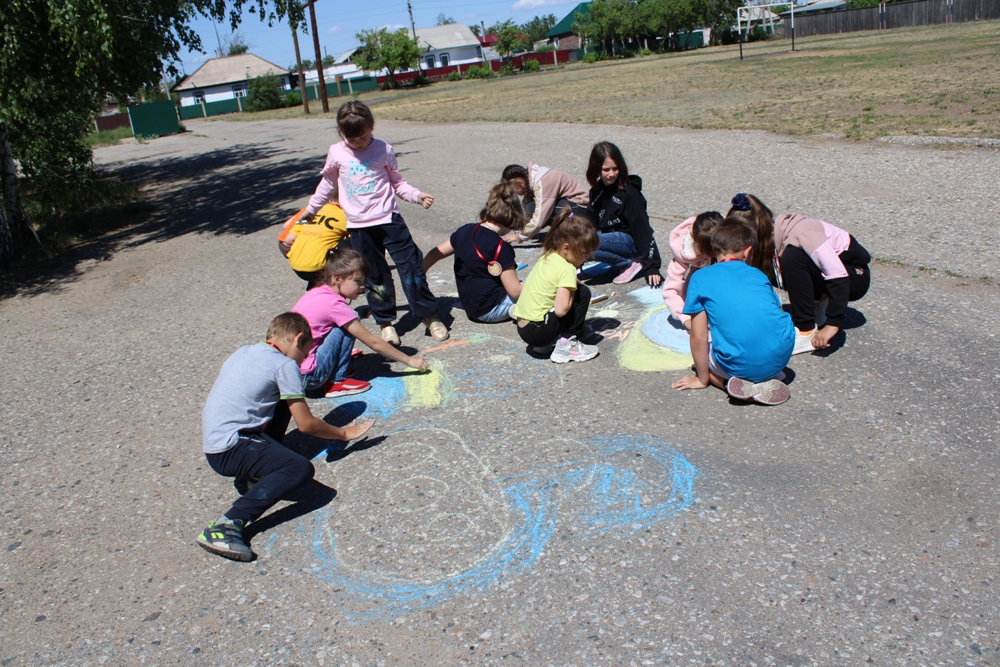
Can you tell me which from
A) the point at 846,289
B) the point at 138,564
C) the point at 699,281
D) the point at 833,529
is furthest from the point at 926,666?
the point at 138,564

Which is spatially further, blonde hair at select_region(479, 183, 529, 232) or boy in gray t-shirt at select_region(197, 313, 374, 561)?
blonde hair at select_region(479, 183, 529, 232)

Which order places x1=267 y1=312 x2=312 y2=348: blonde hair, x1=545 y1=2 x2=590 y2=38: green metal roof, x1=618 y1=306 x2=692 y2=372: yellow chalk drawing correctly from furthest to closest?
x1=545 y1=2 x2=590 y2=38: green metal roof → x1=618 y1=306 x2=692 y2=372: yellow chalk drawing → x1=267 y1=312 x2=312 y2=348: blonde hair

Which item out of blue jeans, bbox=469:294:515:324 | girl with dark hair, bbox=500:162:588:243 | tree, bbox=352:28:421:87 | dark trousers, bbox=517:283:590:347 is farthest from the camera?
tree, bbox=352:28:421:87

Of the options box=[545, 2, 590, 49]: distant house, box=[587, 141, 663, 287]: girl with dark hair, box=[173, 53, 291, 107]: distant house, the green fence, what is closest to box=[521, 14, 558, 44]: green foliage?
box=[545, 2, 590, 49]: distant house

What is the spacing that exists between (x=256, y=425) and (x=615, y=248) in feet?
10.9

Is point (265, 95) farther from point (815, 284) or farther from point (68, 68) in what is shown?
point (815, 284)

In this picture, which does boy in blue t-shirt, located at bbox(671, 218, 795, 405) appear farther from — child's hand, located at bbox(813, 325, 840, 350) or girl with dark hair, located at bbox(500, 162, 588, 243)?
girl with dark hair, located at bbox(500, 162, 588, 243)

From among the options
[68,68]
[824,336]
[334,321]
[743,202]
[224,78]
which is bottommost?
[824,336]

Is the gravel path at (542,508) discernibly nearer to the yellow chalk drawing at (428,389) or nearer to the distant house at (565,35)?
the yellow chalk drawing at (428,389)

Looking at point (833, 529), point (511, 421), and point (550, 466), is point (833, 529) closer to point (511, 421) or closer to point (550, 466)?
point (550, 466)

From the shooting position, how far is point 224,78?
70.1m

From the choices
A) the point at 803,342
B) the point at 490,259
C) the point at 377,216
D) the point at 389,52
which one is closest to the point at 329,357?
the point at 377,216

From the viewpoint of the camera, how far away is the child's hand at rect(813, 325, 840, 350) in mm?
4004

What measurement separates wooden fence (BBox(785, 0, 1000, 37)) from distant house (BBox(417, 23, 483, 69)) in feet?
135
